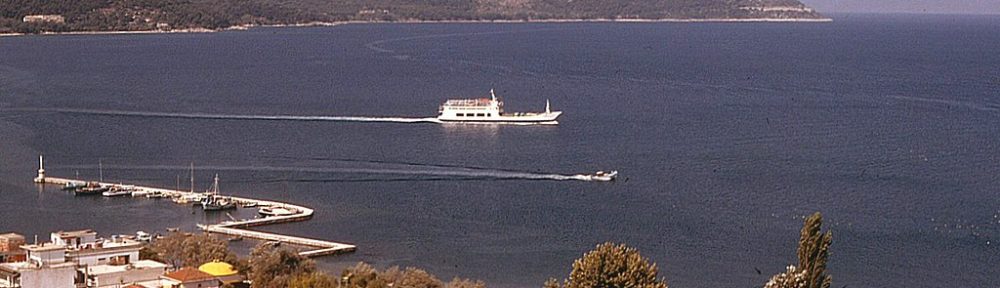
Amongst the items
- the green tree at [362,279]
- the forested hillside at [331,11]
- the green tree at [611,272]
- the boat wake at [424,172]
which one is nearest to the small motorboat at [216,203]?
the boat wake at [424,172]

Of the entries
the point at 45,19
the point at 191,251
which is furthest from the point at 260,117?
the point at 45,19

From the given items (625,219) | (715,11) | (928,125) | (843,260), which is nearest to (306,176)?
(625,219)

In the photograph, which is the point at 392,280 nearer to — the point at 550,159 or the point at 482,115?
the point at 550,159

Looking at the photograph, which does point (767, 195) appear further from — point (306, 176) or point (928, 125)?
point (928, 125)

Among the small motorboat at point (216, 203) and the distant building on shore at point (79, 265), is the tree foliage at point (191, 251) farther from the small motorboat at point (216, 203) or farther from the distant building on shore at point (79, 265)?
the small motorboat at point (216, 203)

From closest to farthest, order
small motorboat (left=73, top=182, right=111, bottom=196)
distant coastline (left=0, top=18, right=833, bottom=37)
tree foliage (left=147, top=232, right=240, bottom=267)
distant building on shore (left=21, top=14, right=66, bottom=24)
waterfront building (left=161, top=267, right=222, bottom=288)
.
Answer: waterfront building (left=161, top=267, right=222, bottom=288) → tree foliage (left=147, top=232, right=240, bottom=267) → small motorboat (left=73, top=182, right=111, bottom=196) → distant building on shore (left=21, top=14, right=66, bottom=24) → distant coastline (left=0, top=18, right=833, bottom=37)

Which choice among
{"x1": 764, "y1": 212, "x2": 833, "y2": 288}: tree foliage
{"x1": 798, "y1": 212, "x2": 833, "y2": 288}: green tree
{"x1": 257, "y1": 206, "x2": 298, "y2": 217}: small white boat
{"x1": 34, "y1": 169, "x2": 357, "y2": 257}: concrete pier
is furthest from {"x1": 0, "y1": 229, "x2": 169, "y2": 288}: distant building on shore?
{"x1": 798, "y1": 212, "x2": 833, "y2": 288}: green tree

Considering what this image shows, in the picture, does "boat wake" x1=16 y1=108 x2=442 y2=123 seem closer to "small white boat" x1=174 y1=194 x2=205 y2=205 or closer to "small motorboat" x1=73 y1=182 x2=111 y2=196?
"small motorboat" x1=73 y1=182 x2=111 y2=196
